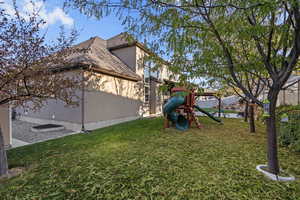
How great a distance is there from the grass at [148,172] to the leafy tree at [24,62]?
110cm

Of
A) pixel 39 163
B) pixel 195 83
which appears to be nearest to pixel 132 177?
pixel 195 83

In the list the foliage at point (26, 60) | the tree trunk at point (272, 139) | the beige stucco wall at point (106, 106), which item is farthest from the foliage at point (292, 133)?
the beige stucco wall at point (106, 106)

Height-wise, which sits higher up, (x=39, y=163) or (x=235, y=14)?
(x=235, y=14)

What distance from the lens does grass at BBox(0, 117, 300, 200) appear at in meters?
2.31

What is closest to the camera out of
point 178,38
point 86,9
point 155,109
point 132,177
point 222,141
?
point 86,9

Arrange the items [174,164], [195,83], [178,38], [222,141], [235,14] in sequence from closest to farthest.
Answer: [235,14] < [178,38] < [195,83] < [174,164] < [222,141]

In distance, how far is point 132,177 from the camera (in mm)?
2740

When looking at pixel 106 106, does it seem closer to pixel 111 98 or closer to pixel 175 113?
pixel 111 98

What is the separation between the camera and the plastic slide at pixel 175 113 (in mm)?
6805

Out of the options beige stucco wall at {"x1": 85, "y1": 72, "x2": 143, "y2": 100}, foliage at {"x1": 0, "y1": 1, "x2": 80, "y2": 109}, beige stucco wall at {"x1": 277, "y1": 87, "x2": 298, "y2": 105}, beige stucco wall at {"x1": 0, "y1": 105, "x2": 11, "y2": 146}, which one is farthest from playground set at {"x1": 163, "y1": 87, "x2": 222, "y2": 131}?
beige stucco wall at {"x1": 277, "y1": 87, "x2": 298, "y2": 105}

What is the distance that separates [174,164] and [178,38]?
2.65 meters

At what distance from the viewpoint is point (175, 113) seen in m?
7.33

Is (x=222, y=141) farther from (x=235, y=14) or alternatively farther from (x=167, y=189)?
(x=235, y=14)

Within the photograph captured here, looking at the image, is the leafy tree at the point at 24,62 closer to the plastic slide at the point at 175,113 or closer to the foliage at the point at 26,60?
the foliage at the point at 26,60
